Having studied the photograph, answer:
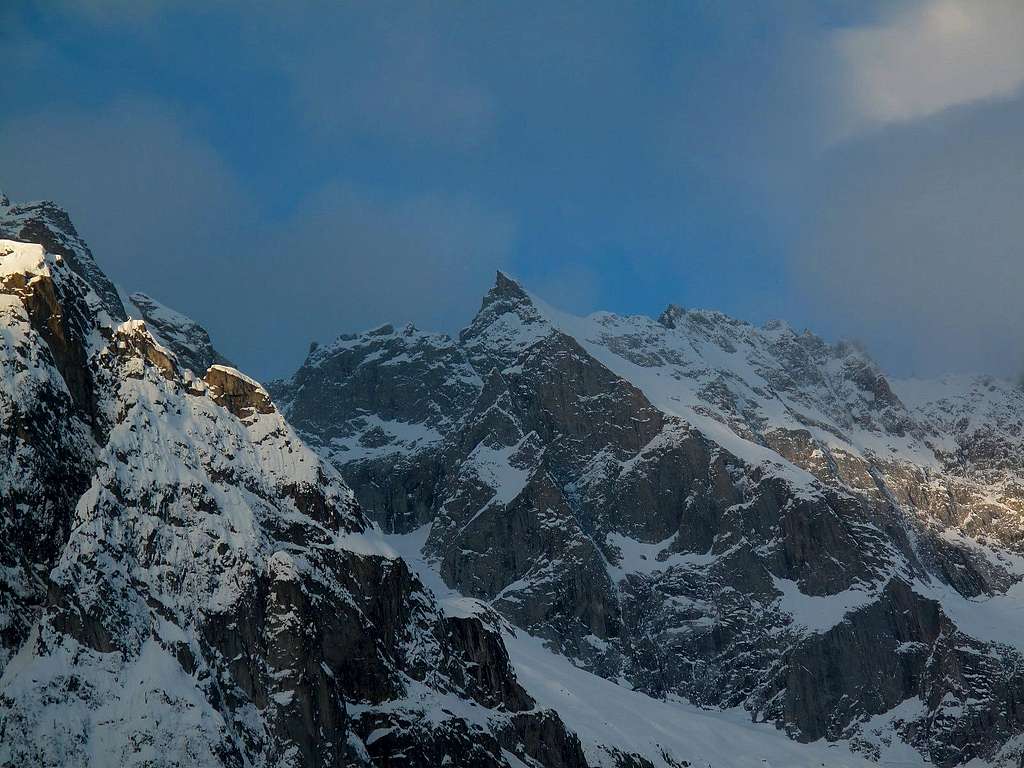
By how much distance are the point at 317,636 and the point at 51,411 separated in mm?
34020

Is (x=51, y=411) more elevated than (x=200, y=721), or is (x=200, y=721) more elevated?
(x=51, y=411)

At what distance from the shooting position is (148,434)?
17675 cm

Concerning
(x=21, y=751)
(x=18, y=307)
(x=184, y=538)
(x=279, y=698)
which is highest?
(x=18, y=307)

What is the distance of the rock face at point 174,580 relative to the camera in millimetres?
154250

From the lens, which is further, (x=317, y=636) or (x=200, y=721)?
(x=317, y=636)

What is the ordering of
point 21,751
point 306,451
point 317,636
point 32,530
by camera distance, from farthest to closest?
point 306,451, point 317,636, point 32,530, point 21,751

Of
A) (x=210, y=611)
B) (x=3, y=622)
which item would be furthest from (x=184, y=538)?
(x=3, y=622)

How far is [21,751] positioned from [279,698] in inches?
1081

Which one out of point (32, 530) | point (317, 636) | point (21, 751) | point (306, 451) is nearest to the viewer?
point (21, 751)

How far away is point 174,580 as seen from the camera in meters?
166

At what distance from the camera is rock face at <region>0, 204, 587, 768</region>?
15425cm

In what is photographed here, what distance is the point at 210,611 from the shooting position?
166625mm

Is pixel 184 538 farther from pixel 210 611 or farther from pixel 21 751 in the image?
pixel 21 751

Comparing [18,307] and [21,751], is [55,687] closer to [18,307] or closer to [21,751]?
[21,751]
